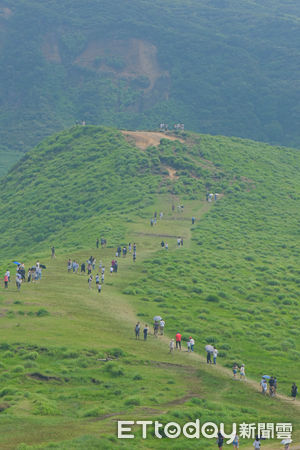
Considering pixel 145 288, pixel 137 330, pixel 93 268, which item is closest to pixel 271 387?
pixel 137 330

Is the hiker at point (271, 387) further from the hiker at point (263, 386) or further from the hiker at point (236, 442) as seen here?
the hiker at point (236, 442)

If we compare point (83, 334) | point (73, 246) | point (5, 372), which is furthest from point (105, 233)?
point (5, 372)

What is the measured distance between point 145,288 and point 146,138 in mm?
58766

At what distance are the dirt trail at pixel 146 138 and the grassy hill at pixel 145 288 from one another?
2.67 ft

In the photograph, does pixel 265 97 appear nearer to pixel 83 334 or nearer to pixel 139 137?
pixel 139 137

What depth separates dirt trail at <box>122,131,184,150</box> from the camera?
393 feet

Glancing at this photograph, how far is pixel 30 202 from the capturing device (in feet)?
368

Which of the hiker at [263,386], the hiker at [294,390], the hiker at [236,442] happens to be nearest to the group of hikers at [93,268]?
the hiker at [263,386]

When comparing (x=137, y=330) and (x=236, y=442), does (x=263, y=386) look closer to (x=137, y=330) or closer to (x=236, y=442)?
(x=236, y=442)

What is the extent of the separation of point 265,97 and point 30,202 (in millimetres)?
101217

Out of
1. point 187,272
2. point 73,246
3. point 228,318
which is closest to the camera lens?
point 228,318

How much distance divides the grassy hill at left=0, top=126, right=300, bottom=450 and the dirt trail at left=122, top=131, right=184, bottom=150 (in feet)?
2.67

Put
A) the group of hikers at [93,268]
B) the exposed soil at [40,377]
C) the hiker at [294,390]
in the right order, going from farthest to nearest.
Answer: the group of hikers at [93,268] < the hiker at [294,390] < the exposed soil at [40,377]

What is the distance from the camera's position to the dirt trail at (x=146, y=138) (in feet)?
393
